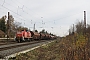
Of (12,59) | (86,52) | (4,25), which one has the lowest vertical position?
(12,59)

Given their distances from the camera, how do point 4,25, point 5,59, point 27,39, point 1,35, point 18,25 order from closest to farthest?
point 5,59 → point 27,39 → point 1,35 → point 4,25 → point 18,25

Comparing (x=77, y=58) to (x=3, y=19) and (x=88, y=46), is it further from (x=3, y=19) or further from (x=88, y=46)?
(x=3, y=19)

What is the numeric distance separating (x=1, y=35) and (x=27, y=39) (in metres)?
37.3

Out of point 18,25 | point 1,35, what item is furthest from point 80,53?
point 18,25

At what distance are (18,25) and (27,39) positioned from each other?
6437cm

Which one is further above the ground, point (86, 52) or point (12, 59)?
point (86, 52)

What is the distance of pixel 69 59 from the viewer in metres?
8.25

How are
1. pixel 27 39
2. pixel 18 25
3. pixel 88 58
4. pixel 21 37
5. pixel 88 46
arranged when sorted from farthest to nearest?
1. pixel 18 25
2. pixel 27 39
3. pixel 21 37
4. pixel 88 46
5. pixel 88 58

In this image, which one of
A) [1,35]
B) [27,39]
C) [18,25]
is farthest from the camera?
[18,25]

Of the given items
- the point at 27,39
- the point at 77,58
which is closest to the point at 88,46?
the point at 77,58

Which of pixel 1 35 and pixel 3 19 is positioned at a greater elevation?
pixel 3 19

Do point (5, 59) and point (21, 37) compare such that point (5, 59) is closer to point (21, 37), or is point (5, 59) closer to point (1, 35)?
point (21, 37)

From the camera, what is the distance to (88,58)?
791 cm

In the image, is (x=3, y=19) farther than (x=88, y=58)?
Yes
